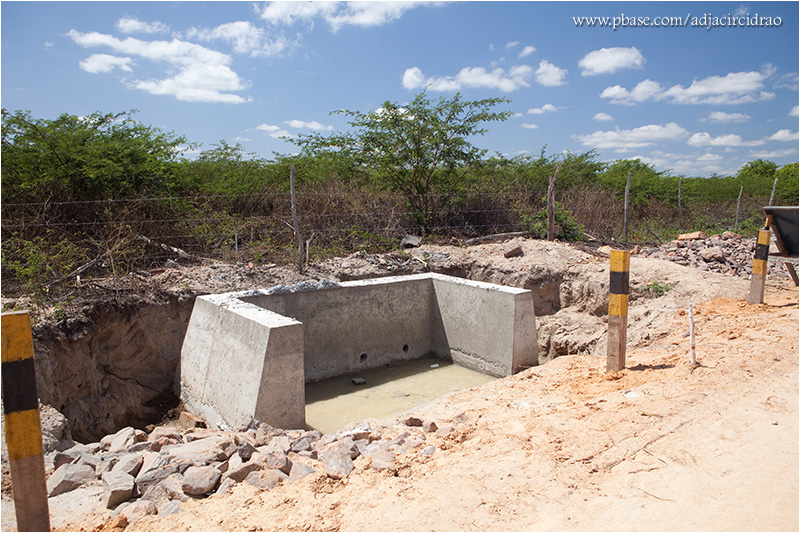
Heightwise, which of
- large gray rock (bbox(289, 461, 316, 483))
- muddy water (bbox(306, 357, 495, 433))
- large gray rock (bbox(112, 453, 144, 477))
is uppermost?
large gray rock (bbox(112, 453, 144, 477))

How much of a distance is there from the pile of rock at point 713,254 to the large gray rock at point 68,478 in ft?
32.9

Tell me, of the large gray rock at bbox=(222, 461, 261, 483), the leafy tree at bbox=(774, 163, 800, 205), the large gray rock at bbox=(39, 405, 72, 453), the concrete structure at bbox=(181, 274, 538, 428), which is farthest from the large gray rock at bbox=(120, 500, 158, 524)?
the leafy tree at bbox=(774, 163, 800, 205)

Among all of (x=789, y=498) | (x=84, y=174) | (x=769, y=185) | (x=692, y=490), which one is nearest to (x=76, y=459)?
(x=692, y=490)

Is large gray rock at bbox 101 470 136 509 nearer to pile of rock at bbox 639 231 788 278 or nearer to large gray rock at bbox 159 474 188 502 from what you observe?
large gray rock at bbox 159 474 188 502

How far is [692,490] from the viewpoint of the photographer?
2.67 metres

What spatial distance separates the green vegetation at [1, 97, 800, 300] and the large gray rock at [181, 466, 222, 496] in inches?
181

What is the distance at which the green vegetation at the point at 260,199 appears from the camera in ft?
25.8

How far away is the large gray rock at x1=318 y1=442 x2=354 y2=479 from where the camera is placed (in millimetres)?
3289

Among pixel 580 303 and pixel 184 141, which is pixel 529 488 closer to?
pixel 580 303

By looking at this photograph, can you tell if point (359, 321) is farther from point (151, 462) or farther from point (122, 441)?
point (151, 462)

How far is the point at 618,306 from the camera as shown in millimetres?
4777

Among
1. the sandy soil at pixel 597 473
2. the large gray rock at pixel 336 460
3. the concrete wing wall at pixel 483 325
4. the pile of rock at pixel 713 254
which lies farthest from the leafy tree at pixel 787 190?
the large gray rock at pixel 336 460

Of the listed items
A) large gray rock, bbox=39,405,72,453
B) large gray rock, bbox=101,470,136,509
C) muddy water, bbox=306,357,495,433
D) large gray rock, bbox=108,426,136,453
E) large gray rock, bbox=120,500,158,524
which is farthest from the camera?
muddy water, bbox=306,357,495,433

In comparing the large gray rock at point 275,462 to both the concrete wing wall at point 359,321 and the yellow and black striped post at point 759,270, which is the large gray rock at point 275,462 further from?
the yellow and black striped post at point 759,270
